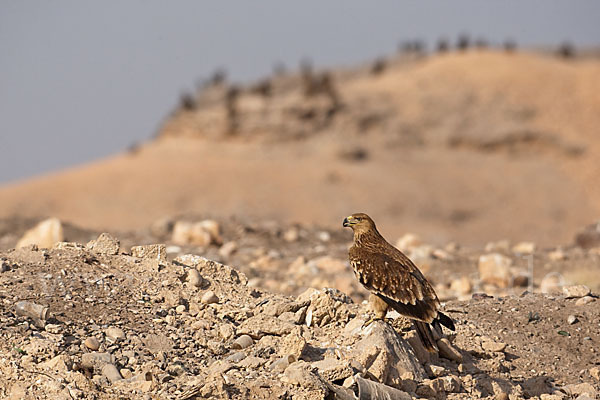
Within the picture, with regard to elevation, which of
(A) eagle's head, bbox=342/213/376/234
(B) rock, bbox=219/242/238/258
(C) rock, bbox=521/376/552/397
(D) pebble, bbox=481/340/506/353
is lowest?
(B) rock, bbox=219/242/238/258

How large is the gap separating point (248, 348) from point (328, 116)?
26208 mm

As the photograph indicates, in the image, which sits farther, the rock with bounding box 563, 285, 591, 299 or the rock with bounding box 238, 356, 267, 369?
the rock with bounding box 563, 285, 591, 299

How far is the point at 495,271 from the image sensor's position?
9.48 m

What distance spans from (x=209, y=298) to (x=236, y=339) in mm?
552


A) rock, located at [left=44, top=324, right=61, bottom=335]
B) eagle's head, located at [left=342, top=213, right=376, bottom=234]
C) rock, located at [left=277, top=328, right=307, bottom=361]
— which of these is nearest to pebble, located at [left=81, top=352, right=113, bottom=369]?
rock, located at [left=44, top=324, right=61, bottom=335]

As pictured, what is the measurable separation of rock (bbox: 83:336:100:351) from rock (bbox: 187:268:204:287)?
1.08 metres

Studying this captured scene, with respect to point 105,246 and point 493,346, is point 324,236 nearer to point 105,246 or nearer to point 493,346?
point 105,246

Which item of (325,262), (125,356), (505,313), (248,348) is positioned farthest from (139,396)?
(325,262)

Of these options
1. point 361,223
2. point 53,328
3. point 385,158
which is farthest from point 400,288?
point 385,158

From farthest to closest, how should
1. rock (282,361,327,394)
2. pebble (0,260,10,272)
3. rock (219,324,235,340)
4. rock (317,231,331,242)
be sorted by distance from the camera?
1. rock (317,231,331,242)
2. pebble (0,260,10,272)
3. rock (219,324,235,340)
4. rock (282,361,327,394)

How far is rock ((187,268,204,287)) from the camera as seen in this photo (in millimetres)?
6094

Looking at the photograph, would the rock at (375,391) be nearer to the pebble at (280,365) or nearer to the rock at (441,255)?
the pebble at (280,365)

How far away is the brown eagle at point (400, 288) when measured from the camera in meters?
5.32

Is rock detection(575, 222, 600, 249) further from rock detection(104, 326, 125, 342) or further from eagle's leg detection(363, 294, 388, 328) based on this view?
rock detection(104, 326, 125, 342)
